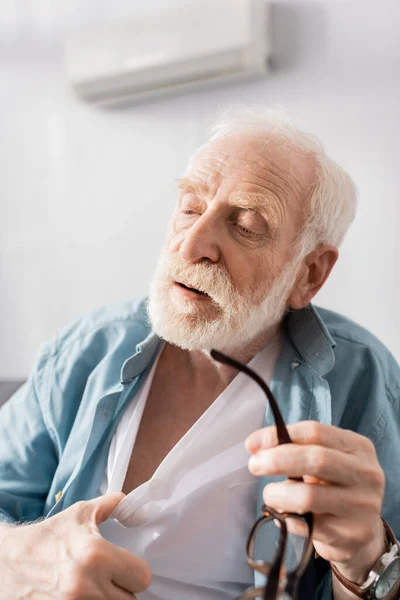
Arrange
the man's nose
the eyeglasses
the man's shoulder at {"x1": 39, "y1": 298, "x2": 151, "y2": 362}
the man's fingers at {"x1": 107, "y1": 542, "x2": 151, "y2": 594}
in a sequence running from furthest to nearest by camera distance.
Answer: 1. the man's shoulder at {"x1": 39, "y1": 298, "x2": 151, "y2": 362}
2. the man's nose
3. the man's fingers at {"x1": 107, "y1": 542, "x2": 151, "y2": 594}
4. the eyeglasses

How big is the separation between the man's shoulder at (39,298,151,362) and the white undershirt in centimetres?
27

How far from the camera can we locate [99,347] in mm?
1471

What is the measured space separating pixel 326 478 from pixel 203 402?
1.94 ft

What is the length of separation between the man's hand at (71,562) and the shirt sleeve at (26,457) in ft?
0.60

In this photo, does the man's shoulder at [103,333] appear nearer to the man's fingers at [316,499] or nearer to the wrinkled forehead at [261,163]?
the wrinkled forehead at [261,163]

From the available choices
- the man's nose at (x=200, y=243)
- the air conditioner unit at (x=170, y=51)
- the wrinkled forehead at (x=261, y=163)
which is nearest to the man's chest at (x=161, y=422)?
the man's nose at (x=200, y=243)

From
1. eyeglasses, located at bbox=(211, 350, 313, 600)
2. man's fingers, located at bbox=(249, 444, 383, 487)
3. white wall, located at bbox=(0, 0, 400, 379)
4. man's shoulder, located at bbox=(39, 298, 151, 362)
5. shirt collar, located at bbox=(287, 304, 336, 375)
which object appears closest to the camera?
eyeglasses, located at bbox=(211, 350, 313, 600)

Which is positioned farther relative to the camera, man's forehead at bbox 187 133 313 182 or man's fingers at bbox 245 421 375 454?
man's forehead at bbox 187 133 313 182

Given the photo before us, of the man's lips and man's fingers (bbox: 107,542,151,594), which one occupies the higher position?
the man's lips

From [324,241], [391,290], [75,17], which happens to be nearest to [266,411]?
[324,241]

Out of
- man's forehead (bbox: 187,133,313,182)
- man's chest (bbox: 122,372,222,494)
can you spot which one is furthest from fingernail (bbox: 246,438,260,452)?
man's forehead (bbox: 187,133,313,182)

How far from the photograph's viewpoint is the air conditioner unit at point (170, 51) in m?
1.78

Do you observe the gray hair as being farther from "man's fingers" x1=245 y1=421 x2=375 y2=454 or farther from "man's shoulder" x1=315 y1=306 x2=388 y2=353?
"man's fingers" x1=245 y1=421 x2=375 y2=454

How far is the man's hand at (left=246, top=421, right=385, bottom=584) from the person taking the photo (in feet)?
2.62
